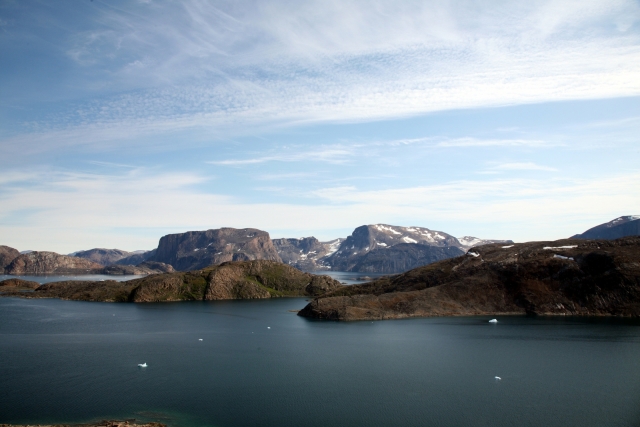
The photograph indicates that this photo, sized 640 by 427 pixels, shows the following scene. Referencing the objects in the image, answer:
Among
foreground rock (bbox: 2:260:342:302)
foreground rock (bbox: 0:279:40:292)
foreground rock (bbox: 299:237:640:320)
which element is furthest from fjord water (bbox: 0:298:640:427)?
foreground rock (bbox: 0:279:40:292)

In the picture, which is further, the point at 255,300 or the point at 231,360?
the point at 255,300

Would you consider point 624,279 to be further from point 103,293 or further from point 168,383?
point 103,293

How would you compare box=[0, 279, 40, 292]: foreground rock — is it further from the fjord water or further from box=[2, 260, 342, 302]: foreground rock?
the fjord water

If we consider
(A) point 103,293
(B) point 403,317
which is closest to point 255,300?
(A) point 103,293

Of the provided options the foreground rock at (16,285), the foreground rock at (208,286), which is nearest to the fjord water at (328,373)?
the foreground rock at (208,286)

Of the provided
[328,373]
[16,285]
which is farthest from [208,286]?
[328,373]

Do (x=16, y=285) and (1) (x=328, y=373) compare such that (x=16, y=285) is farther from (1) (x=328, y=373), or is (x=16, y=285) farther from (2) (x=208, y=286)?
(1) (x=328, y=373)
